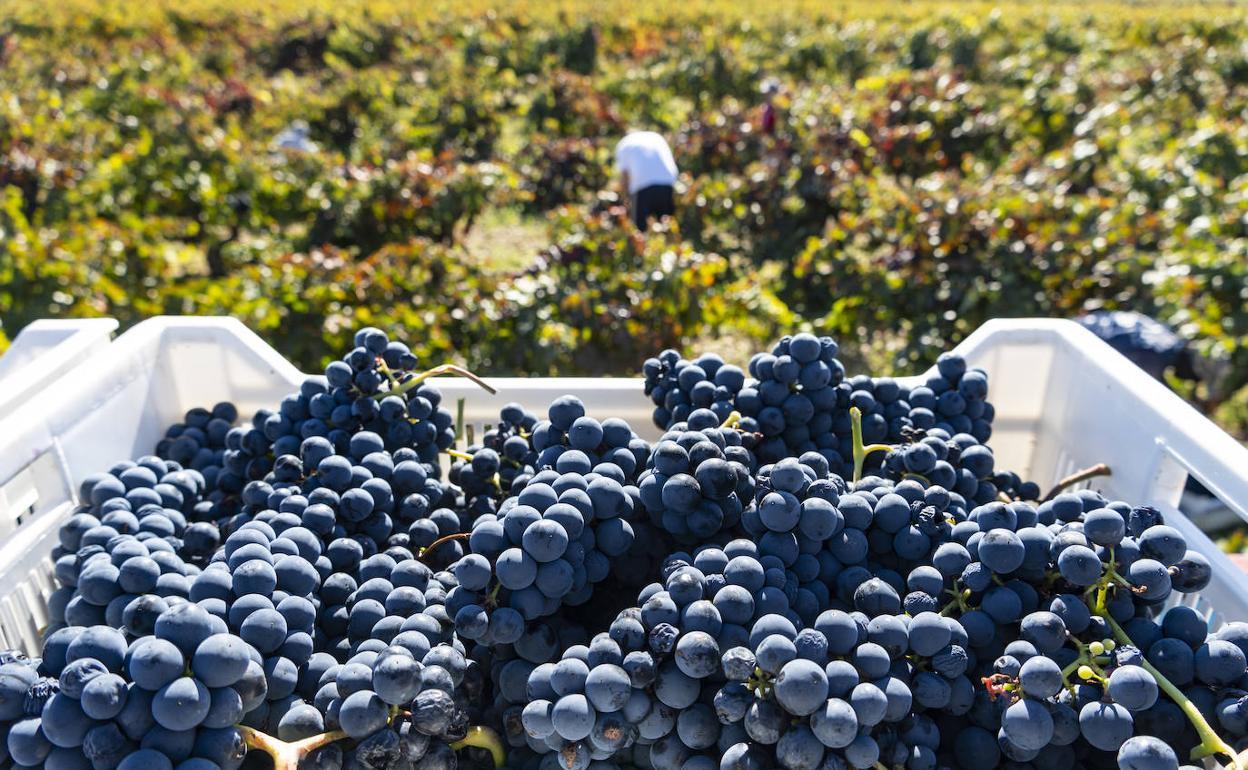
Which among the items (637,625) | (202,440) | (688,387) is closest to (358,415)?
(202,440)

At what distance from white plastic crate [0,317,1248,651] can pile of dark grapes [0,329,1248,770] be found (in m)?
0.11

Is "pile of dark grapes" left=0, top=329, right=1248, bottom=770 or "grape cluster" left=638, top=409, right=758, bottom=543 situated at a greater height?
"grape cluster" left=638, top=409, right=758, bottom=543

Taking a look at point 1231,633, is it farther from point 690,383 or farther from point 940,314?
point 940,314

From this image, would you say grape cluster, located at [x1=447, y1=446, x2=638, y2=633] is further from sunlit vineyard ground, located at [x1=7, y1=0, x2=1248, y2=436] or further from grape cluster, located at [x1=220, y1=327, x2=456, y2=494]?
sunlit vineyard ground, located at [x1=7, y1=0, x2=1248, y2=436]

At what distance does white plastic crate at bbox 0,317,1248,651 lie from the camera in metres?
1.33

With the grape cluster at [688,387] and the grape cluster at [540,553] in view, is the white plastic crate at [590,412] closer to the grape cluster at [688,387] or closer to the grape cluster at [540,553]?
the grape cluster at [688,387]

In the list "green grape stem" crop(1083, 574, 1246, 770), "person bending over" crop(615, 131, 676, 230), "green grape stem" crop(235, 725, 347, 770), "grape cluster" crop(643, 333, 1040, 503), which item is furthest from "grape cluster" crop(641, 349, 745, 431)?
"person bending over" crop(615, 131, 676, 230)

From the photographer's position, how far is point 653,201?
4152 millimetres

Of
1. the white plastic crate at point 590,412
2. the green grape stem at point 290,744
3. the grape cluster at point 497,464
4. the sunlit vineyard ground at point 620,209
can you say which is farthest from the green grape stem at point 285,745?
the sunlit vineyard ground at point 620,209

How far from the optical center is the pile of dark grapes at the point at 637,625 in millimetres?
957

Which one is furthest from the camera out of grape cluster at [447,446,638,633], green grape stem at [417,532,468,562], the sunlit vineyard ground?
the sunlit vineyard ground

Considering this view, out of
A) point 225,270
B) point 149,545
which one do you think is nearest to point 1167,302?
point 149,545

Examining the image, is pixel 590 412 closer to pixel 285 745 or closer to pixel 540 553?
pixel 540 553

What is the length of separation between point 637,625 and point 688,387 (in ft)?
1.81
